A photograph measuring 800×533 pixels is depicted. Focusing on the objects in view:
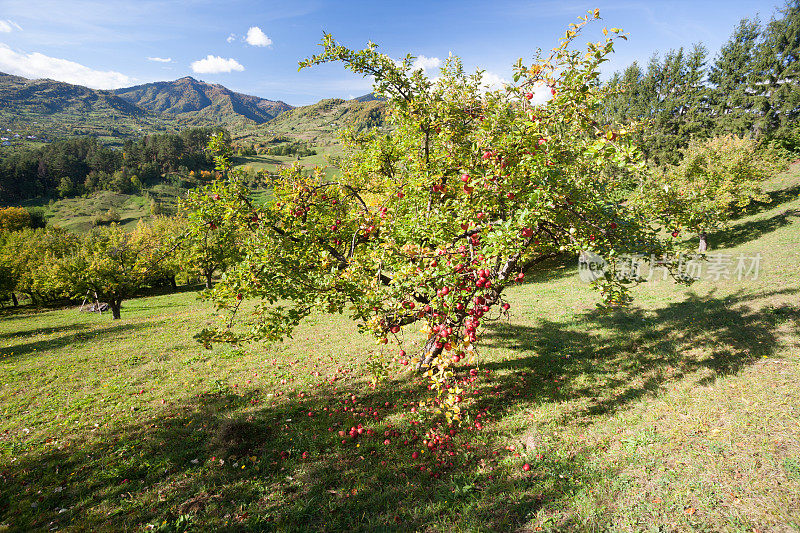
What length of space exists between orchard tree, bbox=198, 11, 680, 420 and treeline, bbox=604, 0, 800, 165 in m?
51.2

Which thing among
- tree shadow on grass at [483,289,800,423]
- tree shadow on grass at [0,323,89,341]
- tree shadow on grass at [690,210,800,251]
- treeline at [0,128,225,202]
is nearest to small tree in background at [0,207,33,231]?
treeline at [0,128,225,202]

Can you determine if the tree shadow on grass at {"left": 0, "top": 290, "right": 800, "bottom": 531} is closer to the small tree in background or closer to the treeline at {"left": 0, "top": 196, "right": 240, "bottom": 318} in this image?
the treeline at {"left": 0, "top": 196, "right": 240, "bottom": 318}

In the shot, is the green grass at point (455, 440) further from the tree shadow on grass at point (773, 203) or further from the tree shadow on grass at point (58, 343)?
the tree shadow on grass at point (773, 203)

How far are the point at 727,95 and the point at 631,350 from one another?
71.4m

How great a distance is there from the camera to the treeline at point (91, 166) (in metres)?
123

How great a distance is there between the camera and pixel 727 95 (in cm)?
5469

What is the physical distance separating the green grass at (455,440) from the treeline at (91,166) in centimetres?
13757

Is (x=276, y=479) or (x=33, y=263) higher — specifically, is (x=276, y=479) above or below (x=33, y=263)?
above

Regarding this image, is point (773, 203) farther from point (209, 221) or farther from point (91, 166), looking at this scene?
point (91, 166)

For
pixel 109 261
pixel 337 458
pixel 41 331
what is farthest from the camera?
pixel 109 261

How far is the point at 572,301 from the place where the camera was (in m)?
20.1

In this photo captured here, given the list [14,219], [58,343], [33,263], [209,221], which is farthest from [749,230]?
[14,219]

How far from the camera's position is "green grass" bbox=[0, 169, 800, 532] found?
5.80m

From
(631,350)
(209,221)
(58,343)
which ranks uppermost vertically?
(209,221)
